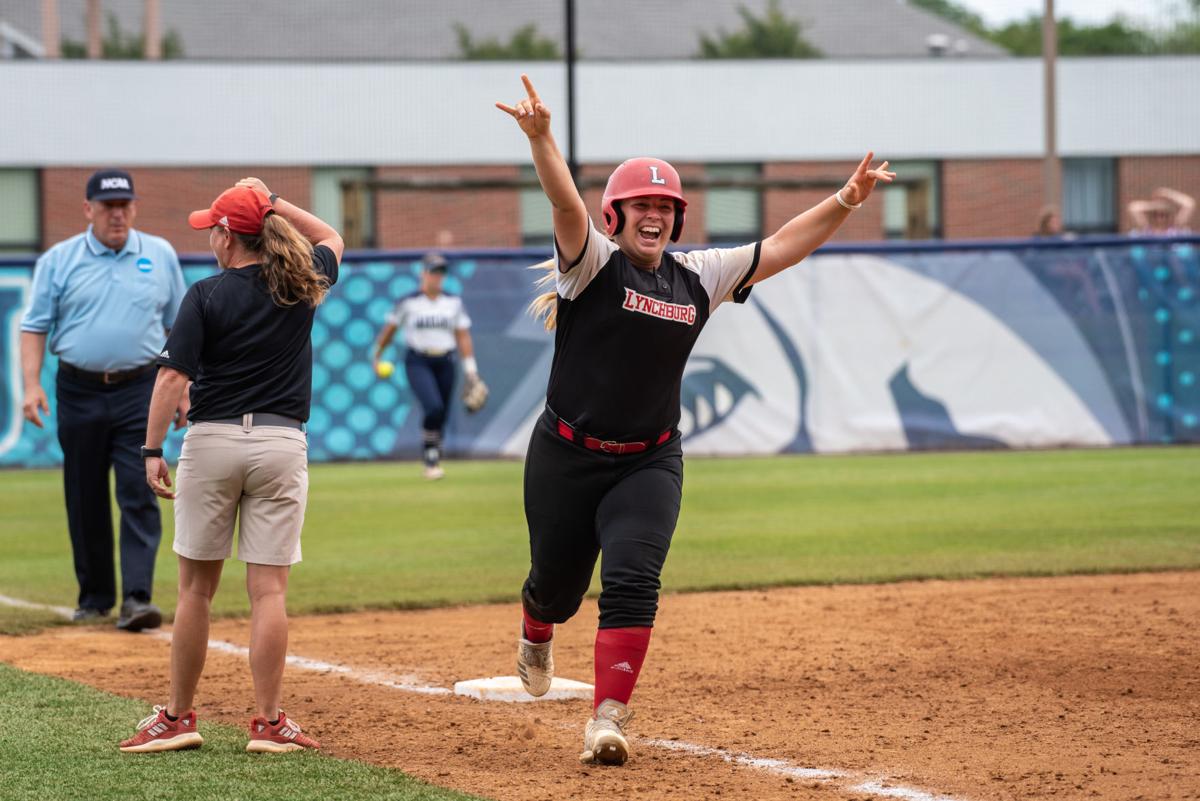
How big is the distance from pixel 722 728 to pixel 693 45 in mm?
33598

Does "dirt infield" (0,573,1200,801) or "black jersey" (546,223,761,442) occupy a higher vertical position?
"black jersey" (546,223,761,442)

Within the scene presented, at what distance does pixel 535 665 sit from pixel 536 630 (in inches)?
6.0

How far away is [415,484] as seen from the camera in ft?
51.2

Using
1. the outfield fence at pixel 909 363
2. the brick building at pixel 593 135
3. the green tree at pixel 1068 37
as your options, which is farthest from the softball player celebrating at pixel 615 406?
the green tree at pixel 1068 37

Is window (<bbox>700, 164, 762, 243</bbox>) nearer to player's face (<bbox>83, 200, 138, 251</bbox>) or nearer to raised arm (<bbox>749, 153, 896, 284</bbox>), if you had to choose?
player's face (<bbox>83, 200, 138, 251</bbox>)

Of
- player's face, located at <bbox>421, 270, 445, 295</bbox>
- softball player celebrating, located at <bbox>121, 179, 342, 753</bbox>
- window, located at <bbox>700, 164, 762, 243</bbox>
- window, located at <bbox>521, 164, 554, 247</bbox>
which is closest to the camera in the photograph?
softball player celebrating, located at <bbox>121, 179, 342, 753</bbox>

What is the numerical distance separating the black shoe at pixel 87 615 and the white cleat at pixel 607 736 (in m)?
4.21

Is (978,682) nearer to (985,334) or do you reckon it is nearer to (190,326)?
(190,326)

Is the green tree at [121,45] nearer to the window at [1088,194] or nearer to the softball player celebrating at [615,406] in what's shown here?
the window at [1088,194]

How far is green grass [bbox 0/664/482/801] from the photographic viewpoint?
4.72m

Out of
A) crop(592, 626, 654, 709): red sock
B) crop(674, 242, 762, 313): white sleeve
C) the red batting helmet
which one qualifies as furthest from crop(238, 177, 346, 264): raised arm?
crop(592, 626, 654, 709): red sock

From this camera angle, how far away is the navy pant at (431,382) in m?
16.1

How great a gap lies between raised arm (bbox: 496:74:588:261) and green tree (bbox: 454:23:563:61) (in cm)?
2837

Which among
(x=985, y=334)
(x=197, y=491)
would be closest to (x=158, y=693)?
(x=197, y=491)
